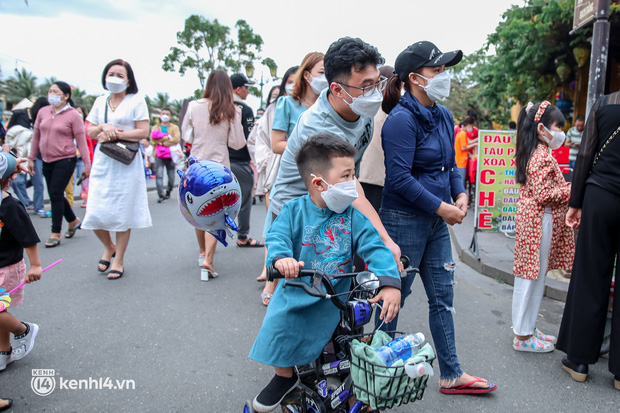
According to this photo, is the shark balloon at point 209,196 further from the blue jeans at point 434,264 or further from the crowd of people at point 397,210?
the blue jeans at point 434,264

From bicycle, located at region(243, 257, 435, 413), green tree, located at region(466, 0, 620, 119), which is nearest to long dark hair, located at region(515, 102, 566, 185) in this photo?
bicycle, located at region(243, 257, 435, 413)

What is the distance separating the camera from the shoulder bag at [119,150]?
4957mm

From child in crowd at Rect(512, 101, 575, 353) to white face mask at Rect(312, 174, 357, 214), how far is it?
204cm

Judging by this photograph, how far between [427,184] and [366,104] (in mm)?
594

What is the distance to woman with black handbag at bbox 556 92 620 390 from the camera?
312 centimetres

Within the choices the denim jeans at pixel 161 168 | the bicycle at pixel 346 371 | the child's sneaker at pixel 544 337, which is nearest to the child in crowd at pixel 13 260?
the bicycle at pixel 346 371

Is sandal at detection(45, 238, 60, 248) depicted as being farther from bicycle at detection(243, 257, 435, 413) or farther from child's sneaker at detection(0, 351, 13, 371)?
bicycle at detection(243, 257, 435, 413)

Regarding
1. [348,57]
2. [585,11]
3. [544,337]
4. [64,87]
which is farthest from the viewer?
[64,87]

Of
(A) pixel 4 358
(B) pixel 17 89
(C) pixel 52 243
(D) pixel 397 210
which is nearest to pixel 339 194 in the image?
(D) pixel 397 210

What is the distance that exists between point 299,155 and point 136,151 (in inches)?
133

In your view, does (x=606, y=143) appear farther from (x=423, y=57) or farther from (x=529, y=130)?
(x=423, y=57)

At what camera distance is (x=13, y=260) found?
3.08 meters

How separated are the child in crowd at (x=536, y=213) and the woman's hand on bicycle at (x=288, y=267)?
2.40m

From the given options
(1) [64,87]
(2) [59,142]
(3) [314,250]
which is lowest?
(3) [314,250]
